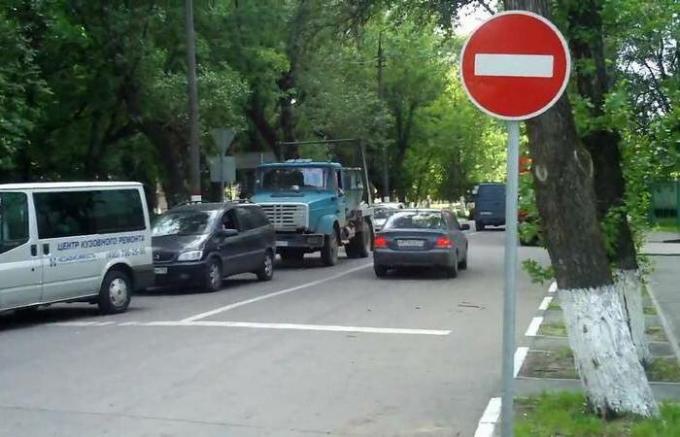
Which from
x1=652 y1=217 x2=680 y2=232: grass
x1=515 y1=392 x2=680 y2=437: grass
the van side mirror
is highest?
the van side mirror

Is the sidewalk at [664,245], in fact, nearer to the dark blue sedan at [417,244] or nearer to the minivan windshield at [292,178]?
the dark blue sedan at [417,244]

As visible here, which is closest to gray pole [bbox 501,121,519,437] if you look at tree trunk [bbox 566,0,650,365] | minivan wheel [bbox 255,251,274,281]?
tree trunk [bbox 566,0,650,365]

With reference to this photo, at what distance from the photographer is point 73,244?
1422 cm

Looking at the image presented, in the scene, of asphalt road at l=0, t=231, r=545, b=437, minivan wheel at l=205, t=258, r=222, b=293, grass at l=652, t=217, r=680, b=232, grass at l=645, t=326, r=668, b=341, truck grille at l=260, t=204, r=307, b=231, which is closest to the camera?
asphalt road at l=0, t=231, r=545, b=437

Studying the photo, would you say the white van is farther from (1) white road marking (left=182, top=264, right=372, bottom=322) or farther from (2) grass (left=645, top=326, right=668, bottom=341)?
(2) grass (left=645, top=326, right=668, bottom=341)

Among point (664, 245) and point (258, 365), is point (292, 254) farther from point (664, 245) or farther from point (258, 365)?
point (258, 365)

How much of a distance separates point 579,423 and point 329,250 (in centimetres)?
1751

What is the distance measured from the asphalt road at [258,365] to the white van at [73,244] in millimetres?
462

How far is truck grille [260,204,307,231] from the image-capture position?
76.8ft

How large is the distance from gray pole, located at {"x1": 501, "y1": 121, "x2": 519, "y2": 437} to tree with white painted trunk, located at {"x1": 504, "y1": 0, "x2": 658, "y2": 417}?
63.8 inches

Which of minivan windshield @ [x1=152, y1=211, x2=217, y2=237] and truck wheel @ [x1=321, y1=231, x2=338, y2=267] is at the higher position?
minivan windshield @ [x1=152, y1=211, x2=217, y2=237]

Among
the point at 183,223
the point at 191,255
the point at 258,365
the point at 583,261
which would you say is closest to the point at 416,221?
the point at 183,223

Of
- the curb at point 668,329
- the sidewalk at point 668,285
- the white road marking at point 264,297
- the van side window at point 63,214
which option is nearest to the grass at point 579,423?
the curb at point 668,329

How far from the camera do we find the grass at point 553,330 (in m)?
12.5
